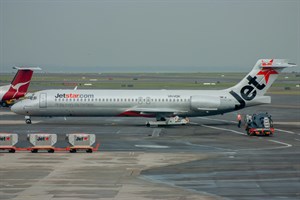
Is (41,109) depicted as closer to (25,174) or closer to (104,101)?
(104,101)

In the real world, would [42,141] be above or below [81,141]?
above

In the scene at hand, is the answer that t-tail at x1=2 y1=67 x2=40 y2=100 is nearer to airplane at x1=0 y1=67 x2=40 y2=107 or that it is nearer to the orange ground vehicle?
airplane at x1=0 y1=67 x2=40 y2=107

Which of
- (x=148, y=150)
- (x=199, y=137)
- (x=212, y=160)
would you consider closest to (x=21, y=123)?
(x=199, y=137)

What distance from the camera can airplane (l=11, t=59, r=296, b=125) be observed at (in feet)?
244

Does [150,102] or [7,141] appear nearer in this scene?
[7,141]

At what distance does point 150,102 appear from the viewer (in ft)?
246

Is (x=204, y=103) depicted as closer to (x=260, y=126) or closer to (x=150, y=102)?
(x=150, y=102)

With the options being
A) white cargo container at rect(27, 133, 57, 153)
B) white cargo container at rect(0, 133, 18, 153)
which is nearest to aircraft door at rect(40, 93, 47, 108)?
white cargo container at rect(0, 133, 18, 153)

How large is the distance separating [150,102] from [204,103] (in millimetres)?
5990

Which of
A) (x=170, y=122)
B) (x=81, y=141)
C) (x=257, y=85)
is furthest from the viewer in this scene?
(x=257, y=85)

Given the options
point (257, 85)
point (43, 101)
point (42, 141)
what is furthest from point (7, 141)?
point (257, 85)

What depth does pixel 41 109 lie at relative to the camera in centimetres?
7500

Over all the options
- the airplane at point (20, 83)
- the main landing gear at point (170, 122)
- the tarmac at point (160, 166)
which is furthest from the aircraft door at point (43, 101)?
the airplane at point (20, 83)

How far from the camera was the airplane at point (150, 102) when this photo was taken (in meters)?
74.4
